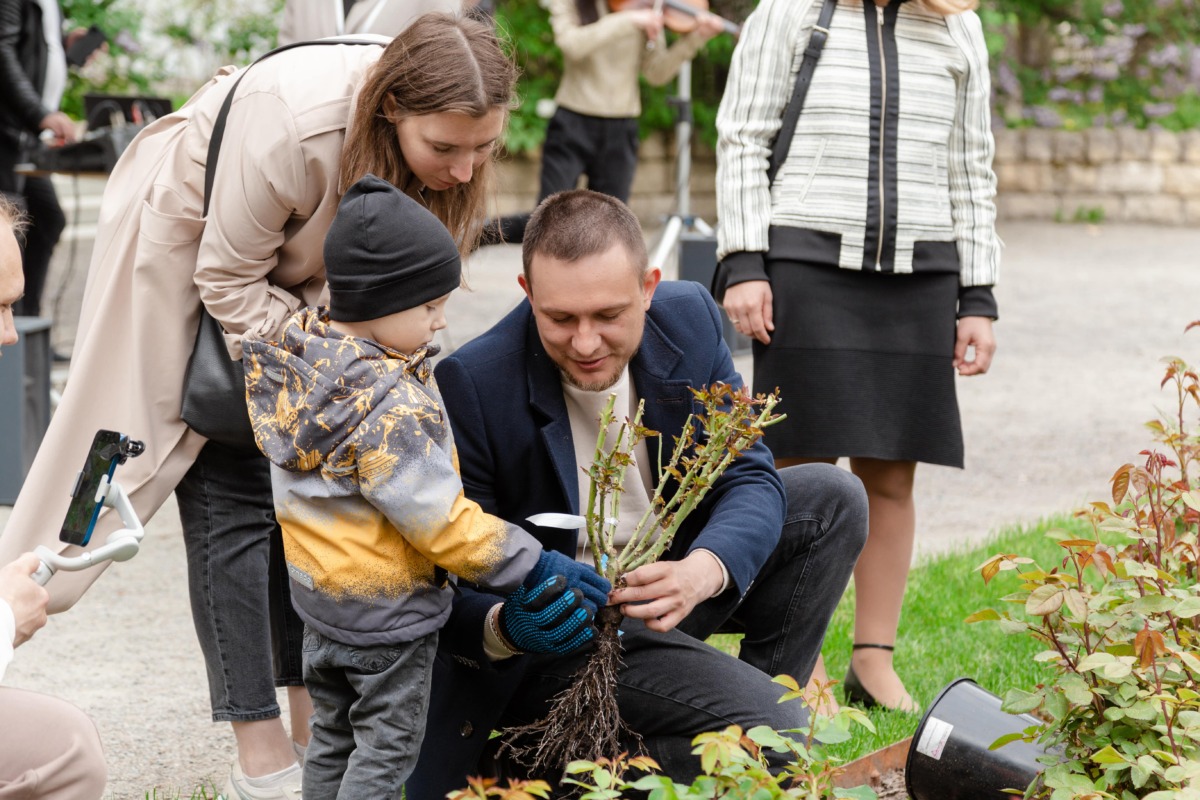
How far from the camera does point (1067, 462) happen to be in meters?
6.30

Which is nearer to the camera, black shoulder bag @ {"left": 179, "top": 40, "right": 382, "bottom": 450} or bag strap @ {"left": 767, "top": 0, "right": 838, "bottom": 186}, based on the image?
black shoulder bag @ {"left": 179, "top": 40, "right": 382, "bottom": 450}

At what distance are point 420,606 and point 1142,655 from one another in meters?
1.12

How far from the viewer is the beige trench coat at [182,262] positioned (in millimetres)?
2709

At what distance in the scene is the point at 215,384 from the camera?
9.17 ft

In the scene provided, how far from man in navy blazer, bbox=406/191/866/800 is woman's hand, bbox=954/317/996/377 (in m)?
0.87

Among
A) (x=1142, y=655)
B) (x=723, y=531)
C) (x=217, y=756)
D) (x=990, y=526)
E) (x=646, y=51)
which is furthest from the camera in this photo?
(x=646, y=51)

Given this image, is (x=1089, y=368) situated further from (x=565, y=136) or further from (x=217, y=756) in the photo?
(x=217, y=756)

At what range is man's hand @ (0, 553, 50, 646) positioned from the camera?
2.13m

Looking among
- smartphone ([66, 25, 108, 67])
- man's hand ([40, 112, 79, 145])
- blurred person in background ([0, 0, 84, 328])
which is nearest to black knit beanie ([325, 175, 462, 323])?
blurred person in background ([0, 0, 84, 328])

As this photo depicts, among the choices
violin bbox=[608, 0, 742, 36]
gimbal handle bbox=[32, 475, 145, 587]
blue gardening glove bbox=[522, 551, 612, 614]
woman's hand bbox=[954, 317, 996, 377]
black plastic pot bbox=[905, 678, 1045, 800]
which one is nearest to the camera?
gimbal handle bbox=[32, 475, 145, 587]

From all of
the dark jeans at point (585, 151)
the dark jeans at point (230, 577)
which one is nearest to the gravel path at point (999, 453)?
the dark jeans at point (230, 577)

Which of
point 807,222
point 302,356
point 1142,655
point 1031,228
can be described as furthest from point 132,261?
point 1031,228

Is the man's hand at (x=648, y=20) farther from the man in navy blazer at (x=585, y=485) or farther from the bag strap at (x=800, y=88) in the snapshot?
the man in navy blazer at (x=585, y=485)

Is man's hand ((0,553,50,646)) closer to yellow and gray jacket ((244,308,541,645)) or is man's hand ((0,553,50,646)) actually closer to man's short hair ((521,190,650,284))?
yellow and gray jacket ((244,308,541,645))
